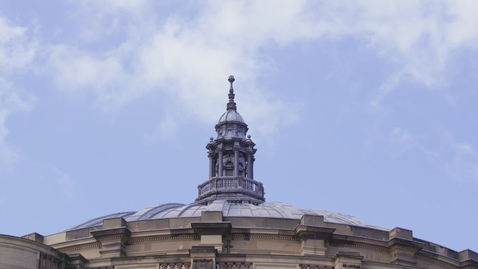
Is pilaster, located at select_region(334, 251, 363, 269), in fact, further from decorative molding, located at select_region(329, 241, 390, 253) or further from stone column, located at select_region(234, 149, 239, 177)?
stone column, located at select_region(234, 149, 239, 177)

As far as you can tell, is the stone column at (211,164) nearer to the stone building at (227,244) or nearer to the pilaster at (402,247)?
the stone building at (227,244)

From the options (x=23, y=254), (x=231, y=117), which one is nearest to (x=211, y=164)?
(x=231, y=117)

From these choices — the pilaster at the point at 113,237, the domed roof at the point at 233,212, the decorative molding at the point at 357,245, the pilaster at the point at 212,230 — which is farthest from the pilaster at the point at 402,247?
the pilaster at the point at 113,237

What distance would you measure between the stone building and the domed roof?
0.06 meters

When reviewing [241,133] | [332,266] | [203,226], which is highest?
[241,133]

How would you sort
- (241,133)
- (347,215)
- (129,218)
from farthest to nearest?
(241,133), (347,215), (129,218)

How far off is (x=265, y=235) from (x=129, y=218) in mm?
9537

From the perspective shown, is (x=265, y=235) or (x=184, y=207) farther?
(x=184, y=207)

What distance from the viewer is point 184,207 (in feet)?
182

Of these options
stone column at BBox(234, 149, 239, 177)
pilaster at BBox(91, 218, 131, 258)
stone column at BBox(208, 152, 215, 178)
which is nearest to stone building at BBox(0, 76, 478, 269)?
pilaster at BBox(91, 218, 131, 258)

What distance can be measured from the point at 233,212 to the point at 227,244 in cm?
454

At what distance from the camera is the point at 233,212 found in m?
51.5

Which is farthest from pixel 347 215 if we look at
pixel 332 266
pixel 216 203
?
pixel 332 266

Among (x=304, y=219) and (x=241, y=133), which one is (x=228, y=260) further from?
(x=241, y=133)
